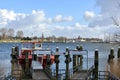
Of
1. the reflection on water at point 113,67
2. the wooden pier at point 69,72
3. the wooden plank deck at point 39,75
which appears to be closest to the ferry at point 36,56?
the wooden pier at point 69,72

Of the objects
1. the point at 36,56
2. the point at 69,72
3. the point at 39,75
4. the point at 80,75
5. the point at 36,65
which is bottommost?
the point at 80,75

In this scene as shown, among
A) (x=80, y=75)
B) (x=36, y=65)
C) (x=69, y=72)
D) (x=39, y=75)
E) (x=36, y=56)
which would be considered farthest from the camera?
(x=36, y=56)

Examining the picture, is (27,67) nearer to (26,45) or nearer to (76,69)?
(76,69)

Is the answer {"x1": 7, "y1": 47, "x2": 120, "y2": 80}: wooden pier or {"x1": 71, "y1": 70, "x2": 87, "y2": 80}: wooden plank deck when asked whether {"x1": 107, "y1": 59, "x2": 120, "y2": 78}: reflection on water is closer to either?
{"x1": 7, "y1": 47, "x2": 120, "y2": 80}: wooden pier

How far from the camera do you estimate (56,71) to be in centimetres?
4569

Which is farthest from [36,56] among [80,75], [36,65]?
[80,75]

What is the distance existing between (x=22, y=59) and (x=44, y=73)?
23.4ft

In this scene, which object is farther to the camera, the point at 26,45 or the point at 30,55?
the point at 26,45

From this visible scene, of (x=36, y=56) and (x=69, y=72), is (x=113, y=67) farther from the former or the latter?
(x=36, y=56)

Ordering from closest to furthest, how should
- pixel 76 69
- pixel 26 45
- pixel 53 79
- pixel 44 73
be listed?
pixel 53 79, pixel 44 73, pixel 76 69, pixel 26 45

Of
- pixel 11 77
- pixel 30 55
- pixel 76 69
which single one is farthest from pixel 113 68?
pixel 11 77

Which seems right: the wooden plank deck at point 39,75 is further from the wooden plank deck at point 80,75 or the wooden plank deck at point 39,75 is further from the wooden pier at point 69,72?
the wooden plank deck at point 80,75

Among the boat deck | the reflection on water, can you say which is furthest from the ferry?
the reflection on water

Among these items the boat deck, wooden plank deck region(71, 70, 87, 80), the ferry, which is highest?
the ferry
